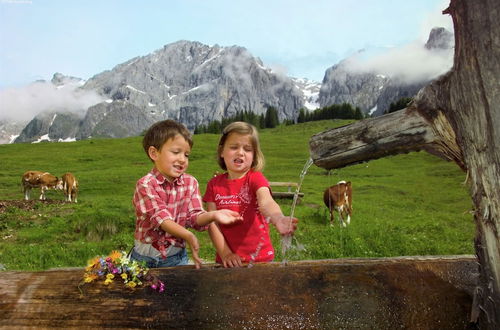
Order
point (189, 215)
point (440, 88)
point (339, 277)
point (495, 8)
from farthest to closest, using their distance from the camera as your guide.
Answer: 1. point (189, 215)
2. point (339, 277)
3. point (440, 88)
4. point (495, 8)

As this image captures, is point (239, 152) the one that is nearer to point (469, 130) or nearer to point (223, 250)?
point (223, 250)

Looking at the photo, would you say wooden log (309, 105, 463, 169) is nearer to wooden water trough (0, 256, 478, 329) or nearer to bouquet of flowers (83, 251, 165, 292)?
wooden water trough (0, 256, 478, 329)

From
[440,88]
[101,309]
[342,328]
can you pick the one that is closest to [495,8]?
[440,88]

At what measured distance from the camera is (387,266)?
2.96m

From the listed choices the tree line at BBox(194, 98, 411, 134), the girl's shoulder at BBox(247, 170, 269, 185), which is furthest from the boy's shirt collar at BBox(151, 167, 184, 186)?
the tree line at BBox(194, 98, 411, 134)

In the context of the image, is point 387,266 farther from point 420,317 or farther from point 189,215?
point 189,215

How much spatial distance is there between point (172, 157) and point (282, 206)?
14710 millimetres

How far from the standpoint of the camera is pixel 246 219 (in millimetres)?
4289

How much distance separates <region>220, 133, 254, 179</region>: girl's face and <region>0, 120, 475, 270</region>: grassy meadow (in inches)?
78.1

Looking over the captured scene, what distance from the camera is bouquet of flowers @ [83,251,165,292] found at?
2.97m

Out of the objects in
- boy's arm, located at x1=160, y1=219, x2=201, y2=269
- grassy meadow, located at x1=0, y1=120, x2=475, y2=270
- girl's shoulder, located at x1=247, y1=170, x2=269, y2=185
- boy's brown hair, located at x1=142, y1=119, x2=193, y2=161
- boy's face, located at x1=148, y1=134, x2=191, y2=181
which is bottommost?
grassy meadow, located at x1=0, y1=120, x2=475, y2=270

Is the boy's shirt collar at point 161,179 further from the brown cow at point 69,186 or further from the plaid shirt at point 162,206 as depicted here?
the brown cow at point 69,186

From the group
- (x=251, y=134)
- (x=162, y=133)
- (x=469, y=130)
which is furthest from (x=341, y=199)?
(x=469, y=130)

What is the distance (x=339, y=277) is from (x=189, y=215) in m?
1.79
